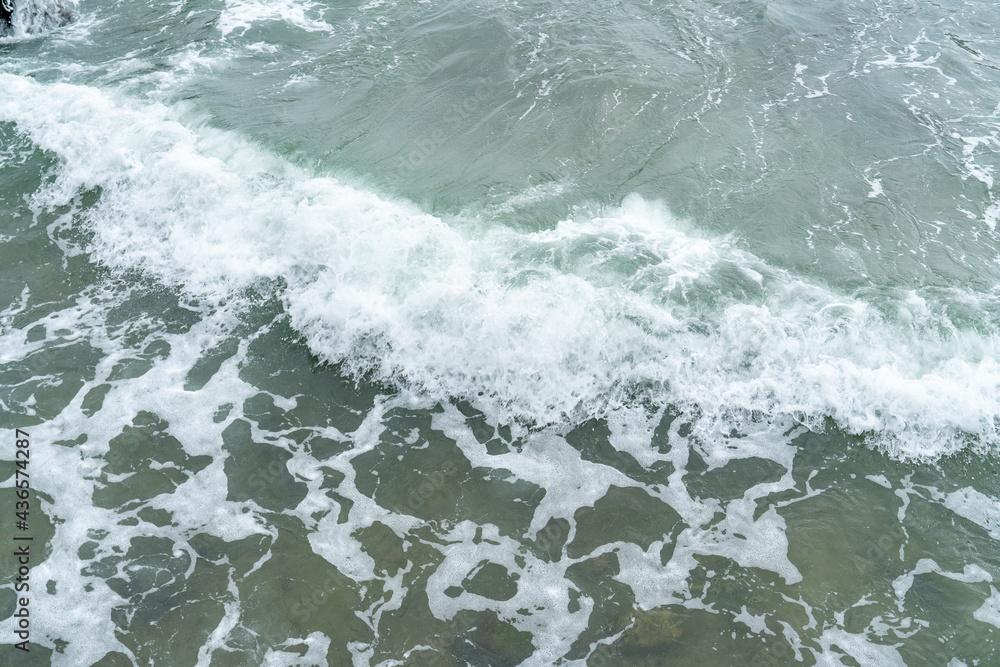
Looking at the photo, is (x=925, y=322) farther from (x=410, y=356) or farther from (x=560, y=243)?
(x=410, y=356)

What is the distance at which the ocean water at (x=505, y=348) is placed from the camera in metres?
8.51

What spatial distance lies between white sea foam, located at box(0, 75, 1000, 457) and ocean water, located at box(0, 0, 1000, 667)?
6 cm

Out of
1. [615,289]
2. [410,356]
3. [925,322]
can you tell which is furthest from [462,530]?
[925,322]

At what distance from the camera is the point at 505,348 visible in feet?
36.8

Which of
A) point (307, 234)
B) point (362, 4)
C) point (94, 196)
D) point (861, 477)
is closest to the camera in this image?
point (861, 477)

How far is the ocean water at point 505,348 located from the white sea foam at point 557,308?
0.21 feet

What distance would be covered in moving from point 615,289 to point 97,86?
46.6ft

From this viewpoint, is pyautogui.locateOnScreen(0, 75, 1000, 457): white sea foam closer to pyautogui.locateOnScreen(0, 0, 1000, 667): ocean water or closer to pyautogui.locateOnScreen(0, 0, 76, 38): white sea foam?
pyautogui.locateOnScreen(0, 0, 1000, 667): ocean water

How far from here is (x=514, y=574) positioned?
8.84 metres

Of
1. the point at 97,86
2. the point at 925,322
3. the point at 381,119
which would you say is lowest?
the point at 925,322

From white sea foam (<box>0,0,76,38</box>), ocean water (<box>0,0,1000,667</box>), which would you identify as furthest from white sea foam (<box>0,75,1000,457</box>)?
white sea foam (<box>0,0,76,38</box>)

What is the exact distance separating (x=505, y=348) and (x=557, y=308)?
4.08 feet

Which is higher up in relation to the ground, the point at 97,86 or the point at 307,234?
the point at 97,86

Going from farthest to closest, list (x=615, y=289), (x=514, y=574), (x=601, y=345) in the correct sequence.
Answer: (x=615, y=289) → (x=601, y=345) → (x=514, y=574)
